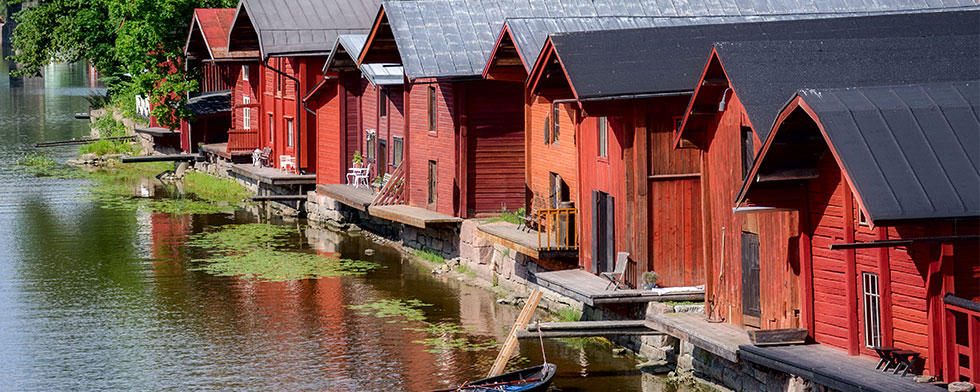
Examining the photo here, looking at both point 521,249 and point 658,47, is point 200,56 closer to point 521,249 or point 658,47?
point 521,249

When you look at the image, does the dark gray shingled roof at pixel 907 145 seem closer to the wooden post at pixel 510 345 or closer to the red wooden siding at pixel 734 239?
the red wooden siding at pixel 734 239

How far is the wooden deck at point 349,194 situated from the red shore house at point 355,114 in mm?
858

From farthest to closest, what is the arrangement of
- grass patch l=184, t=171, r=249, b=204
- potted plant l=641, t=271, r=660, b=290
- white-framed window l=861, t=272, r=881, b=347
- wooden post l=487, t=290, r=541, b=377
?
grass patch l=184, t=171, r=249, b=204 < potted plant l=641, t=271, r=660, b=290 < wooden post l=487, t=290, r=541, b=377 < white-framed window l=861, t=272, r=881, b=347

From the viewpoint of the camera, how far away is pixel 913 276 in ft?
63.2

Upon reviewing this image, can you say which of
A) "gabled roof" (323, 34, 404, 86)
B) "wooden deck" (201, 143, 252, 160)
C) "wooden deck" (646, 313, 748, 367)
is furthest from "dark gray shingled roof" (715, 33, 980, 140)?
"wooden deck" (201, 143, 252, 160)

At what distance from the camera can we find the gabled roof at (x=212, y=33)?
57.4 meters

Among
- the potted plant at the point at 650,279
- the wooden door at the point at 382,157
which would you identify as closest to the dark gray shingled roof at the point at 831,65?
the potted plant at the point at 650,279

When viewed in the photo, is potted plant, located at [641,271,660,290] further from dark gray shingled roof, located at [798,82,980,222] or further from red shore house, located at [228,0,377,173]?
red shore house, located at [228,0,377,173]

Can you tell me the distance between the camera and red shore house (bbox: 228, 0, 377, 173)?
167ft

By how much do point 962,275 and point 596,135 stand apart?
39.3 ft

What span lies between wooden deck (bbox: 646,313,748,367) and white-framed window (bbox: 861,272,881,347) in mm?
2227

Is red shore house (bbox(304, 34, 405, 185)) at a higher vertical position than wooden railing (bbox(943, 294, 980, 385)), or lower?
higher

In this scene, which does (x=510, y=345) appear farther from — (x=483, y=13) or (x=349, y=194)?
(x=349, y=194)

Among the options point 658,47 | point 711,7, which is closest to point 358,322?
point 658,47
